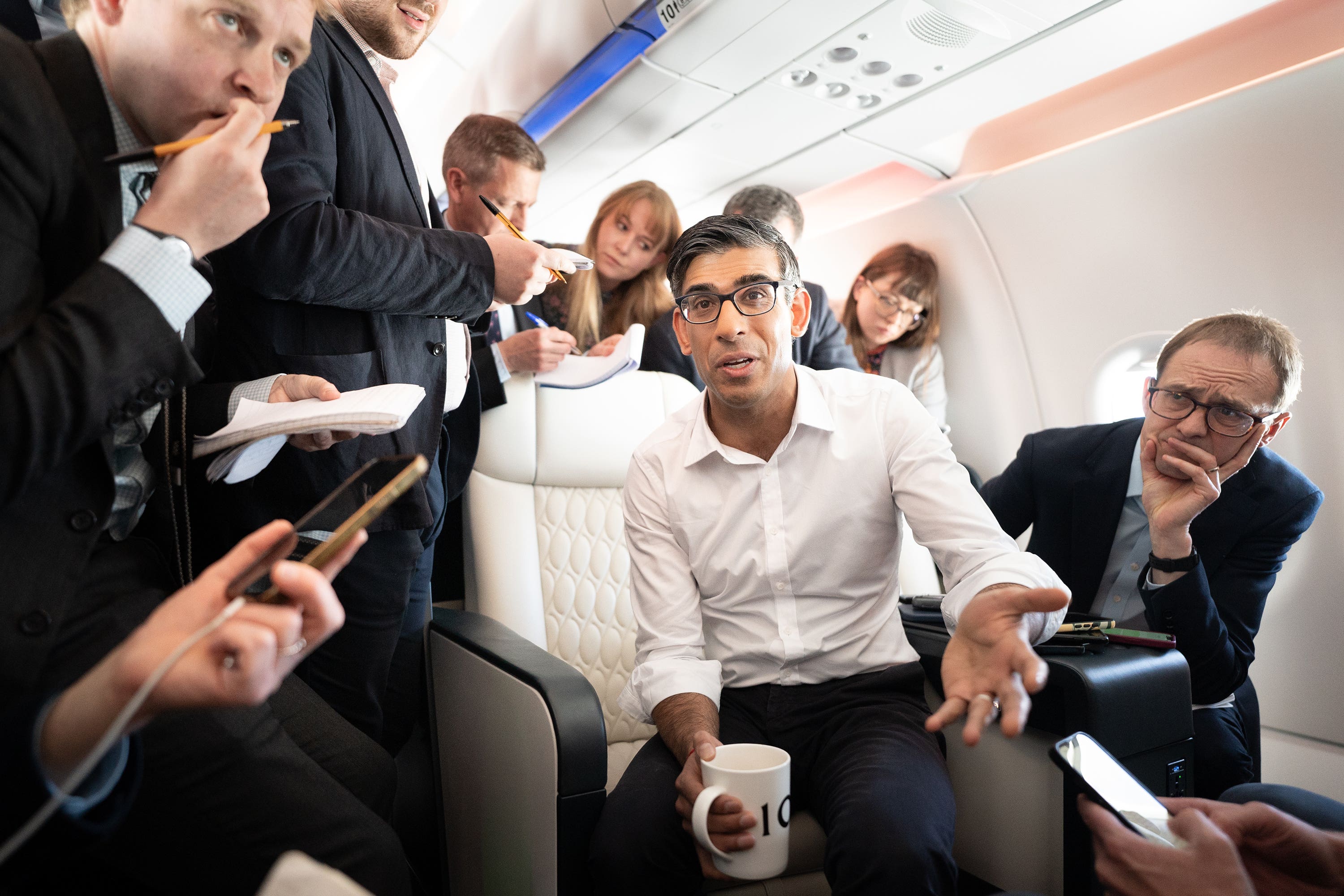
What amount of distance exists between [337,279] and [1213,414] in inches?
78.0

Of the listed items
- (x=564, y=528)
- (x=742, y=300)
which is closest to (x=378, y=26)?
(x=742, y=300)

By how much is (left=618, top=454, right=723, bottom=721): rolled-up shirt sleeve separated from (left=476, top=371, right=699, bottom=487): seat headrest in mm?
302

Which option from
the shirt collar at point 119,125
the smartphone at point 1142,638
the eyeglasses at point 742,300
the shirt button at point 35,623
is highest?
the shirt collar at point 119,125

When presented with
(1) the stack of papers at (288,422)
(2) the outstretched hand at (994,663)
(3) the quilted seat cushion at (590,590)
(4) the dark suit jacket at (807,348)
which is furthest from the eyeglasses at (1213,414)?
(1) the stack of papers at (288,422)

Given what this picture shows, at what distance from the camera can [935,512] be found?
5.45 ft

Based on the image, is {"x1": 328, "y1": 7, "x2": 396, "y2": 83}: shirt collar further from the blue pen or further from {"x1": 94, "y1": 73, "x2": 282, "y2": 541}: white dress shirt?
the blue pen

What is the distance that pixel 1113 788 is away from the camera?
1106mm

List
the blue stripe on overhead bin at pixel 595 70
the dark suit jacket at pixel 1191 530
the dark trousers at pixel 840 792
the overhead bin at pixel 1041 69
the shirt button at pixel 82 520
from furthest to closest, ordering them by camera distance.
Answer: the blue stripe on overhead bin at pixel 595 70, the overhead bin at pixel 1041 69, the dark suit jacket at pixel 1191 530, the dark trousers at pixel 840 792, the shirt button at pixel 82 520

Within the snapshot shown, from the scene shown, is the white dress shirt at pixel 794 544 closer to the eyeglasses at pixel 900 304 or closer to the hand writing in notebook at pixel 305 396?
the hand writing in notebook at pixel 305 396

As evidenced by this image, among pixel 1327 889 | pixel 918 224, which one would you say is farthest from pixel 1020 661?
pixel 918 224

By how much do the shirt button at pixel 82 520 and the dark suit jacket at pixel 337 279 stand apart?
473mm

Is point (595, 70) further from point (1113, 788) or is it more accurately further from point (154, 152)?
point (1113, 788)

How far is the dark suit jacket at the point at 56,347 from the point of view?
82cm

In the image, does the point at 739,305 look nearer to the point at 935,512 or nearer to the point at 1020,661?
the point at 935,512
